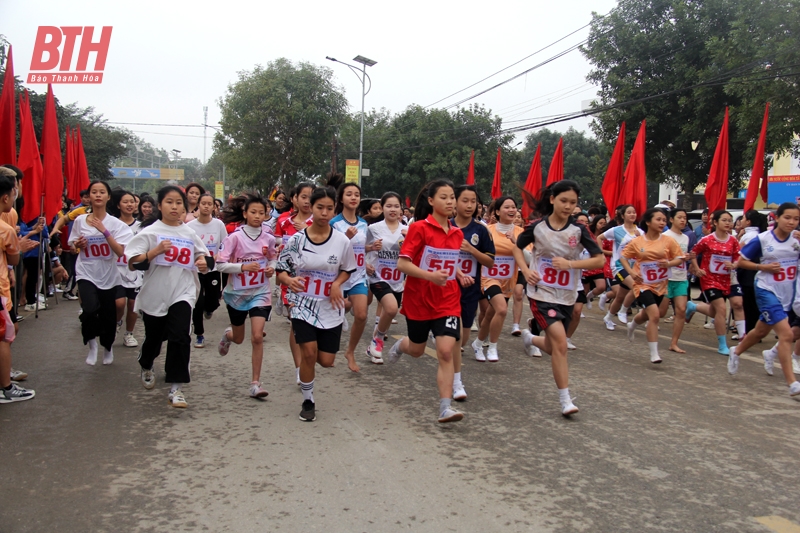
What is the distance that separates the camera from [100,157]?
42.3 metres

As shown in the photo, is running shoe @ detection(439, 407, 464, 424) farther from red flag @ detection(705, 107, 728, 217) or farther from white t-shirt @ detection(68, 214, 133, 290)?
red flag @ detection(705, 107, 728, 217)

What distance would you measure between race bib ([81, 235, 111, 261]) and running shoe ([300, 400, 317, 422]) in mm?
3076

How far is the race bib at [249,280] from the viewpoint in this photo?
607cm

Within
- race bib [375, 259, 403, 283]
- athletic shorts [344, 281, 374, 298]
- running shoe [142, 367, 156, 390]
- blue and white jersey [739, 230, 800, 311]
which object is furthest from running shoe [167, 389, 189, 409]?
blue and white jersey [739, 230, 800, 311]

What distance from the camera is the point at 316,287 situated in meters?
5.34

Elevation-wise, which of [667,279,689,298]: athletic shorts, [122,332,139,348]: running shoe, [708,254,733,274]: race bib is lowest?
[122,332,139,348]: running shoe

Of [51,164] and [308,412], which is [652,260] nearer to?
[308,412]

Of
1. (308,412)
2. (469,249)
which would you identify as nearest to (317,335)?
(308,412)

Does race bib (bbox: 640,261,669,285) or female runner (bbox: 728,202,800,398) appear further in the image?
race bib (bbox: 640,261,669,285)

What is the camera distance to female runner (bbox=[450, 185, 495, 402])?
234 inches

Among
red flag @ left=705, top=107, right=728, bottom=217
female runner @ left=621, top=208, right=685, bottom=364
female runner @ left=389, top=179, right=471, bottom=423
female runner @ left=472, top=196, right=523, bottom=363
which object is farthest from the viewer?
red flag @ left=705, top=107, right=728, bottom=217

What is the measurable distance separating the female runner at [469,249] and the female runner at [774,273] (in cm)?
281

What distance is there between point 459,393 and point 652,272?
3.52 meters

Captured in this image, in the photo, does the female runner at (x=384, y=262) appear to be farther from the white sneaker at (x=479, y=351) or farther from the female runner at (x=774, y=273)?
the female runner at (x=774, y=273)
